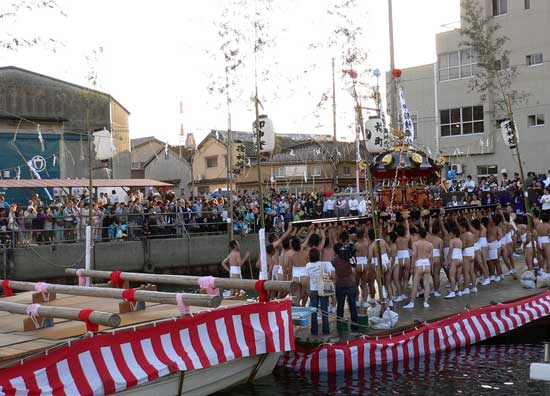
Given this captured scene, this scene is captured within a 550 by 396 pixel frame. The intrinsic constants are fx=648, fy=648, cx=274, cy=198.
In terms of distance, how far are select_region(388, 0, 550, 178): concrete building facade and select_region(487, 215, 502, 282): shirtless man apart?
17495 mm

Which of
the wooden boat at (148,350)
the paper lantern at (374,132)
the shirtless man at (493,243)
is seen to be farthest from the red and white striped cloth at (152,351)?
the paper lantern at (374,132)

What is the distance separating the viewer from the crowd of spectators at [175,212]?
70.2 feet

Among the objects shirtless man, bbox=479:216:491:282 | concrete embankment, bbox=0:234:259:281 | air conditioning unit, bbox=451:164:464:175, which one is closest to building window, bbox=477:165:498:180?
air conditioning unit, bbox=451:164:464:175

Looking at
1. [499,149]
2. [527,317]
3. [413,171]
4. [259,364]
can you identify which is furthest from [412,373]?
[499,149]

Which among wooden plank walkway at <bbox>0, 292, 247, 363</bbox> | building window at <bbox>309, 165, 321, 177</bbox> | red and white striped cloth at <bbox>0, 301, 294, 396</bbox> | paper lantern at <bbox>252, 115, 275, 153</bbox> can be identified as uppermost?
building window at <bbox>309, 165, 321, 177</bbox>

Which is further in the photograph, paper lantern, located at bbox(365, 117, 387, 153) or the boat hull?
paper lantern, located at bbox(365, 117, 387, 153)

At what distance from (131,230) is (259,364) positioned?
48.7ft

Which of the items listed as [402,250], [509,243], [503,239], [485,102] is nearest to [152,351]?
[402,250]

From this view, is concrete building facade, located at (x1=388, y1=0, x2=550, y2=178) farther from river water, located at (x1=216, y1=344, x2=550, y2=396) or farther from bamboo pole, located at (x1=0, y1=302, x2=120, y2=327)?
bamboo pole, located at (x1=0, y1=302, x2=120, y2=327)

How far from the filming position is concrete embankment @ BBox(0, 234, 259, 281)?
812 inches

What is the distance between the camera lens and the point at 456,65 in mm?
35281

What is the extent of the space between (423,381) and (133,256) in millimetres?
14941

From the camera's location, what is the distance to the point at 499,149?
3369 cm

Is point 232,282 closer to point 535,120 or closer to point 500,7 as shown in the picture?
point 535,120
